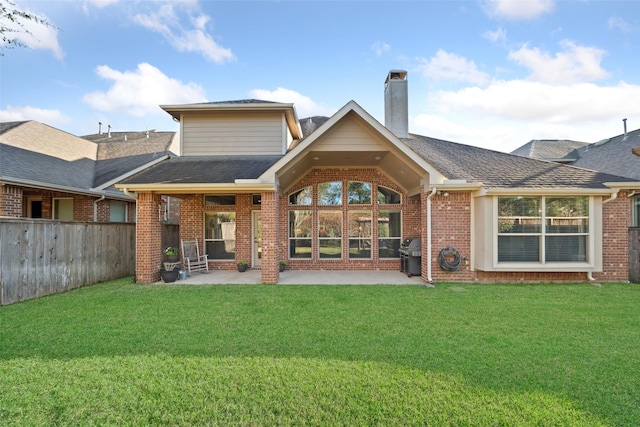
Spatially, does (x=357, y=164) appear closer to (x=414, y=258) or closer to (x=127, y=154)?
(x=414, y=258)

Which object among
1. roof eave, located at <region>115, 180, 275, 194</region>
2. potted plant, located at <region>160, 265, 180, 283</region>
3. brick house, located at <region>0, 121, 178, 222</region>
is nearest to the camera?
roof eave, located at <region>115, 180, 275, 194</region>

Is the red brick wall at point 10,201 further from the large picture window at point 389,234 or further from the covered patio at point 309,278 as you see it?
the large picture window at point 389,234

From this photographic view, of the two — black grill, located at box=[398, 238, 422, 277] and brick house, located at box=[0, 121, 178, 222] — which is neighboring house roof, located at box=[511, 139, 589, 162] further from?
brick house, located at box=[0, 121, 178, 222]

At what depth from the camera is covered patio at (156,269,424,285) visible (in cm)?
820

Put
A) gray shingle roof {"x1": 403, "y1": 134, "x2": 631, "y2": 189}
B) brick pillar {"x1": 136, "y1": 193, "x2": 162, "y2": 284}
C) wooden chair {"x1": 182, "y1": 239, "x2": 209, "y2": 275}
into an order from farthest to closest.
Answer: wooden chair {"x1": 182, "y1": 239, "x2": 209, "y2": 275} < brick pillar {"x1": 136, "y1": 193, "x2": 162, "y2": 284} < gray shingle roof {"x1": 403, "y1": 134, "x2": 631, "y2": 189}

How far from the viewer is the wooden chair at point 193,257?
980 cm

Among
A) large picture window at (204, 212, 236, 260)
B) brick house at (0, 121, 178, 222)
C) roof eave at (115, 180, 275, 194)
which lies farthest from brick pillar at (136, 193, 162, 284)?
large picture window at (204, 212, 236, 260)

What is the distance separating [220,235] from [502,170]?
366 inches

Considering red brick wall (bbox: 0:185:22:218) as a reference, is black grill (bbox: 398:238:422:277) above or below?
below

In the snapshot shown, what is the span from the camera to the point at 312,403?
8.95 feet

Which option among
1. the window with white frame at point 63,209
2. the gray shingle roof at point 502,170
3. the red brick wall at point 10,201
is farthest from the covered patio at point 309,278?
the window with white frame at point 63,209

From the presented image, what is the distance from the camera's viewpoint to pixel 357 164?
32.5ft

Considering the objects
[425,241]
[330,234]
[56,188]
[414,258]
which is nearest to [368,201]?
[330,234]

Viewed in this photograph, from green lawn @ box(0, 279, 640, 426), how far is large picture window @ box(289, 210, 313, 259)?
13.9 feet
